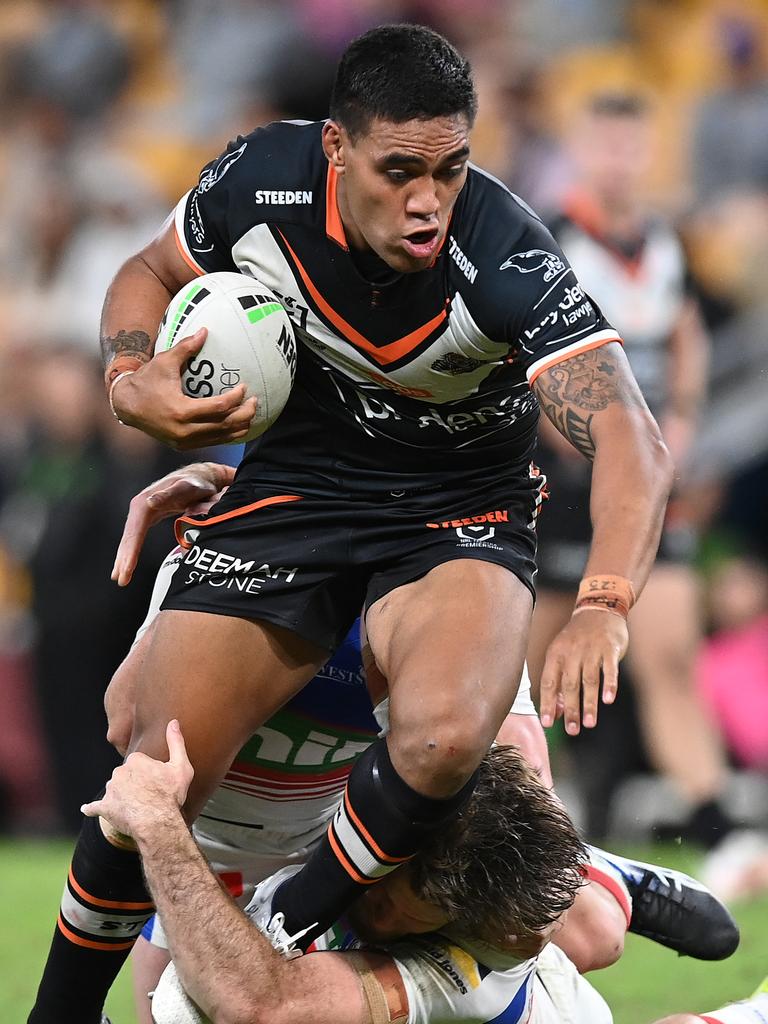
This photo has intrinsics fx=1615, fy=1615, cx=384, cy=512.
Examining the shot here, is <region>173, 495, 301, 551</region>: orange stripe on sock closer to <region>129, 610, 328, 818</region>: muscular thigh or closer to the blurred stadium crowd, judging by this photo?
<region>129, 610, 328, 818</region>: muscular thigh

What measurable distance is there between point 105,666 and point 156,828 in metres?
5.91

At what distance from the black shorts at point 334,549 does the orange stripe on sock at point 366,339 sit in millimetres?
433

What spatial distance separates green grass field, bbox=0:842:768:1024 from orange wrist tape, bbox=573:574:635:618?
7.00 ft

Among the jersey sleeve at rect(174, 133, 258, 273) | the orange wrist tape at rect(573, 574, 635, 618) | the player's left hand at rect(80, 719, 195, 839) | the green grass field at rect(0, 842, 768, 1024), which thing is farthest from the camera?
the green grass field at rect(0, 842, 768, 1024)

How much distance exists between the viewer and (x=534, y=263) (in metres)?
4.17

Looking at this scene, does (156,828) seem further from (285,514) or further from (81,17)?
(81,17)

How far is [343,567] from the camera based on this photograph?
4523mm

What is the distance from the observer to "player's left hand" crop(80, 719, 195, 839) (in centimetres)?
386

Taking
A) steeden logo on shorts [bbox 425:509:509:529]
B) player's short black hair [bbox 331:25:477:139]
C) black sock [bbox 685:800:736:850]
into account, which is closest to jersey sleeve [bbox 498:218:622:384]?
player's short black hair [bbox 331:25:477:139]

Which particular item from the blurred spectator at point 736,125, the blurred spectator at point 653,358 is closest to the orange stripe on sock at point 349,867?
the blurred spectator at point 653,358

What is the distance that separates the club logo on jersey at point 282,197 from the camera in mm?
4426

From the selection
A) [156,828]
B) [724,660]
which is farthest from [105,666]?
[156,828]

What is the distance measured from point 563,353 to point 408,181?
583 mm

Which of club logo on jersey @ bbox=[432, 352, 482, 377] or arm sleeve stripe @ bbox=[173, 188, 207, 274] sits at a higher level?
arm sleeve stripe @ bbox=[173, 188, 207, 274]
